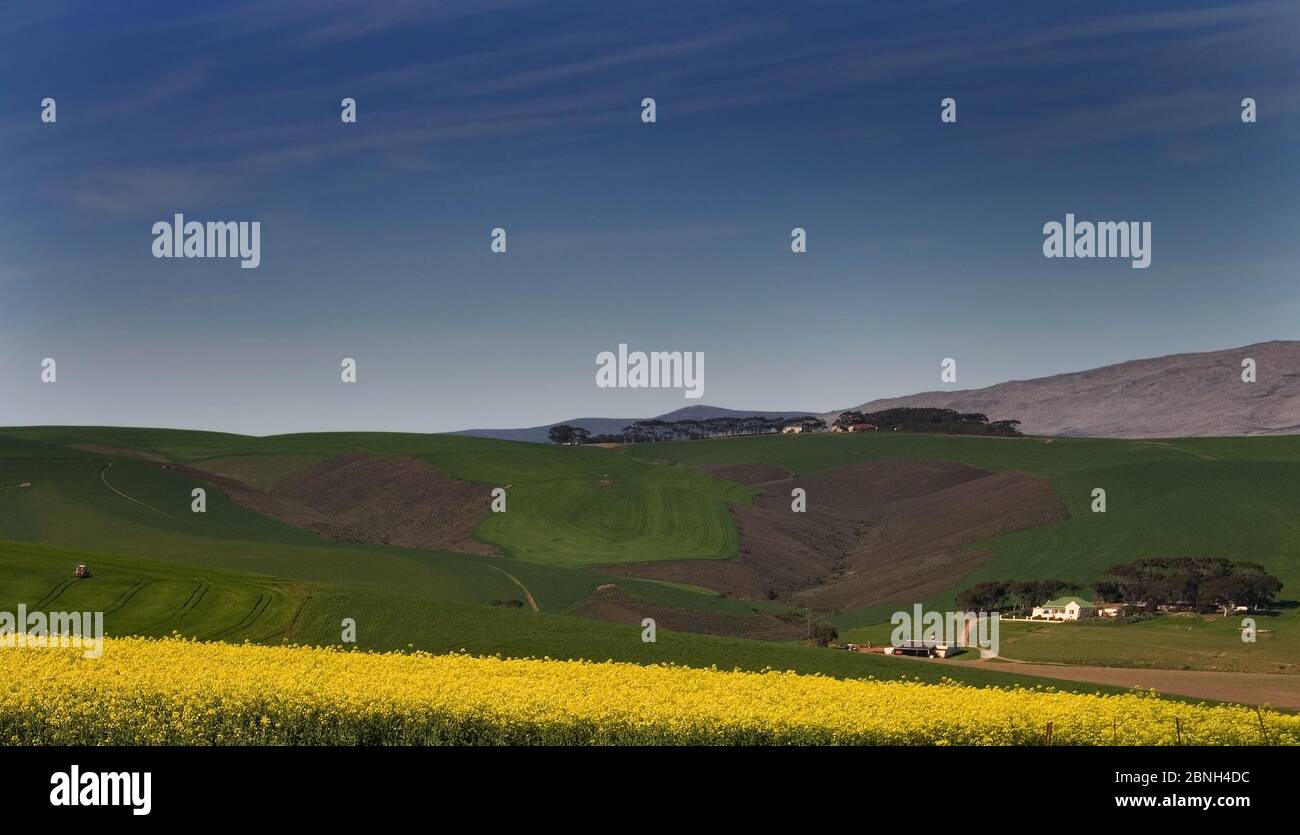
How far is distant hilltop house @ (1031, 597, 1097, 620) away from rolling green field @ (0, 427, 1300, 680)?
5447 millimetres

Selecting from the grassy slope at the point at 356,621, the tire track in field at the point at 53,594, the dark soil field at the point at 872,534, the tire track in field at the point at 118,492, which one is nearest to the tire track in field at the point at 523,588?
the dark soil field at the point at 872,534

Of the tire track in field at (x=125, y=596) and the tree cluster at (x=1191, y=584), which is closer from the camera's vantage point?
the tire track in field at (x=125, y=596)

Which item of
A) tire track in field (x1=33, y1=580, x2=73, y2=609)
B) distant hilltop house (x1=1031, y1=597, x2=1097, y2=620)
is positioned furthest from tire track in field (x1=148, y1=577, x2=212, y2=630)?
distant hilltop house (x1=1031, y1=597, x2=1097, y2=620)

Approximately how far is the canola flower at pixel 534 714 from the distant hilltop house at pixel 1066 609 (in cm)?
5595

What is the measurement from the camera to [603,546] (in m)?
124

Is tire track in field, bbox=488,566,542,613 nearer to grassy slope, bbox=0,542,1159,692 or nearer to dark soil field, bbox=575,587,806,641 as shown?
dark soil field, bbox=575,587,806,641

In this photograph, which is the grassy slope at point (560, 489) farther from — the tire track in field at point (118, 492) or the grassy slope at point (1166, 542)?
the grassy slope at point (1166, 542)

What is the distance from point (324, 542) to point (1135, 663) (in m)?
64.3

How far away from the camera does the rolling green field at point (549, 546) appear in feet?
169

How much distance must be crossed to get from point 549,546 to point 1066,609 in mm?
54906

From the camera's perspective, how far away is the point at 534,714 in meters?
24.5

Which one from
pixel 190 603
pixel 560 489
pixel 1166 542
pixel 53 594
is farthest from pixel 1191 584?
pixel 560 489

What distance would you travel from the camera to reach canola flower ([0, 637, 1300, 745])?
2388 cm
